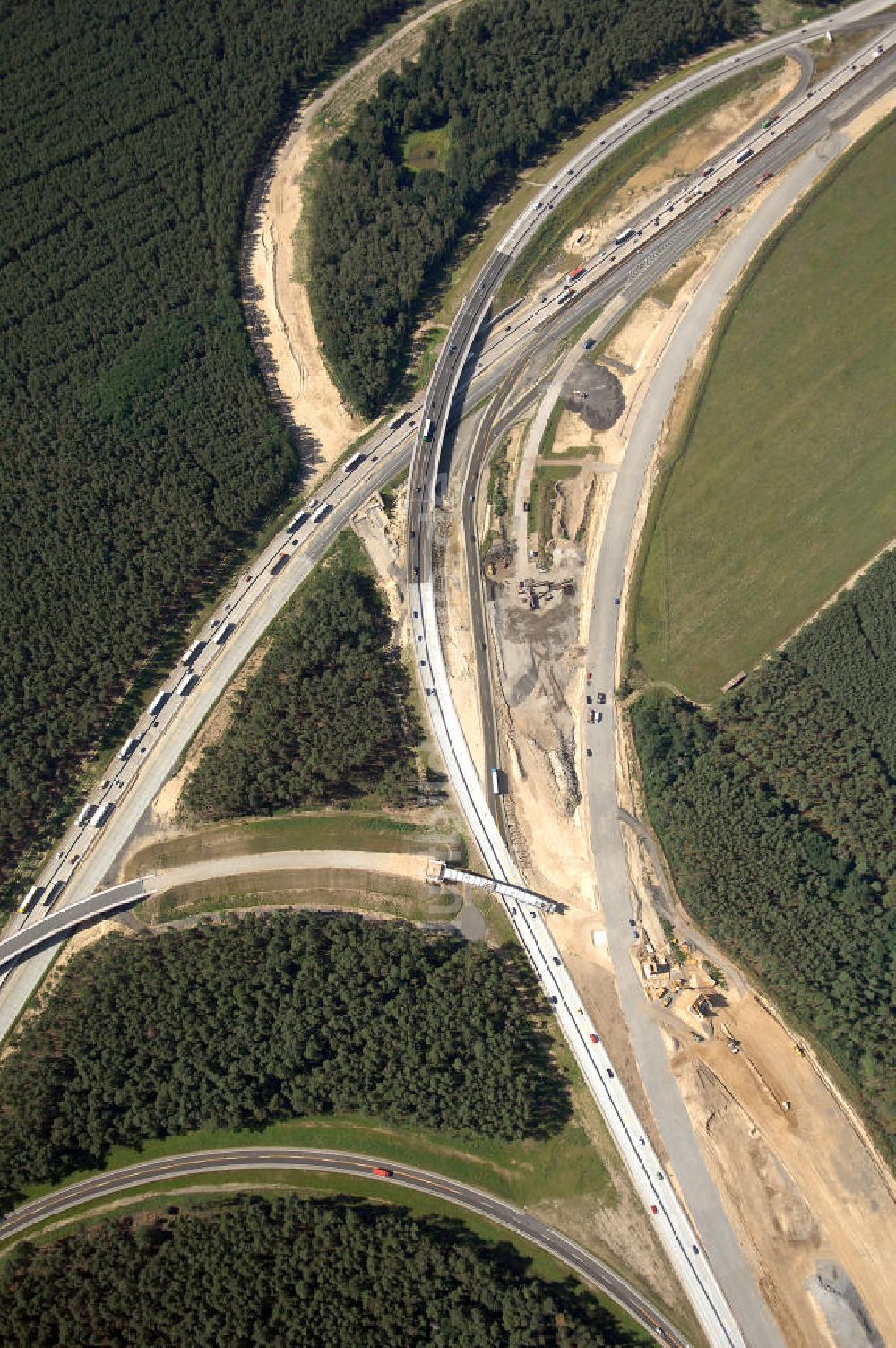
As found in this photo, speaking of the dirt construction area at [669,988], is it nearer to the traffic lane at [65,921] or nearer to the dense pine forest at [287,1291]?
the dense pine forest at [287,1291]

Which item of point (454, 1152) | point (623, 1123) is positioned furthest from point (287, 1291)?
point (623, 1123)

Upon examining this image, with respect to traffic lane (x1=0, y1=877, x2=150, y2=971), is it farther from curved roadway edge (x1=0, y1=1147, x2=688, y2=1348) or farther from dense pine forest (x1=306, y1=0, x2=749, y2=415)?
dense pine forest (x1=306, y1=0, x2=749, y2=415)

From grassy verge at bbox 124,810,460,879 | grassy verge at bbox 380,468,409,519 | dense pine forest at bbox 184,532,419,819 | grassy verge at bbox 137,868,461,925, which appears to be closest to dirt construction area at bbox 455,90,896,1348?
grassy verge at bbox 124,810,460,879

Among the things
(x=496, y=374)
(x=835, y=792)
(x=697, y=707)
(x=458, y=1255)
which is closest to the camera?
(x=458, y=1255)

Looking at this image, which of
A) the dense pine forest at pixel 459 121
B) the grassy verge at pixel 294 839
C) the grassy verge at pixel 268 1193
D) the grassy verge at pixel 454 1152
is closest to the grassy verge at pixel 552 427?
the dense pine forest at pixel 459 121

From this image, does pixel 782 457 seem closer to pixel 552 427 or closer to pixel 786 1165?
pixel 552 427

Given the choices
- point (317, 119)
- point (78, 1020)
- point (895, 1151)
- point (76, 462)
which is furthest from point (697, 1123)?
point (317, 119)

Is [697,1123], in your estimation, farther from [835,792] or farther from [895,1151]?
[835,792]
